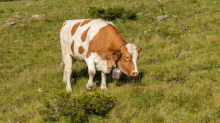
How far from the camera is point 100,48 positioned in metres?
6.19

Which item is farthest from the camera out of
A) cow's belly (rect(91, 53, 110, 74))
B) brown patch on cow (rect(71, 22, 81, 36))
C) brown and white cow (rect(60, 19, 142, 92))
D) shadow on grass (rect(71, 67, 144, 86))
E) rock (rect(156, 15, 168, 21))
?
rock (rect(156, 15, 168, 21))

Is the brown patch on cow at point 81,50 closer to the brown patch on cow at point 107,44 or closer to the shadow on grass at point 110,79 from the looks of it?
the brown patch on cow at point 107,44

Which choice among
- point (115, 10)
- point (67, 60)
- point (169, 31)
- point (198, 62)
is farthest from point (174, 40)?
point (115, 10)

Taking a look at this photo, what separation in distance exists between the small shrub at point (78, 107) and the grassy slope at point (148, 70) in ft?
0.66

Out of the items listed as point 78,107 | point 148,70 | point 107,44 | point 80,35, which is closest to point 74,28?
point 80,35

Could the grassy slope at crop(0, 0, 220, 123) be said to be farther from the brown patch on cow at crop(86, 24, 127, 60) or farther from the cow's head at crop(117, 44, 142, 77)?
the brown patch on cow at crop(86, 24, 127, 60)

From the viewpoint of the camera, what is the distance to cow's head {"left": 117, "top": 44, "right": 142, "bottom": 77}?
564 centimetres

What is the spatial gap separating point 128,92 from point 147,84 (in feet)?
4.07

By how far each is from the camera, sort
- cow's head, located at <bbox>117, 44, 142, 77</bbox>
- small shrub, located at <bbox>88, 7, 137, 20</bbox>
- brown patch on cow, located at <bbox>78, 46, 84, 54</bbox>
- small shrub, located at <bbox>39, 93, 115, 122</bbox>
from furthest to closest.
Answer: small shrub, located at <bbox>88, 7, 137, 20</bbox>, brown patch on cow, located at <bbox>78, 46, 84, 54</bbox>, cow's head, located at <bbox>117, 44, 142, 77</bbox>, small shrub, located at <bbox>39, 93, 115, 122</bbox>

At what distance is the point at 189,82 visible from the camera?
19.0 feet

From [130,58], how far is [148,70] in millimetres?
2123

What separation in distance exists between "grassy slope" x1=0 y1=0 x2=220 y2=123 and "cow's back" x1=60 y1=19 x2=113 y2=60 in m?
1.08

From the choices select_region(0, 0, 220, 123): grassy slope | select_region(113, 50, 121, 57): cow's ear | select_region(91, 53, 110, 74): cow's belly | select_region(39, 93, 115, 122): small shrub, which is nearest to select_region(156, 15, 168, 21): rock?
select_region(0, 0, 220, 123): grassy slope

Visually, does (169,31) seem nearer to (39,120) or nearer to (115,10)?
(115,10)
